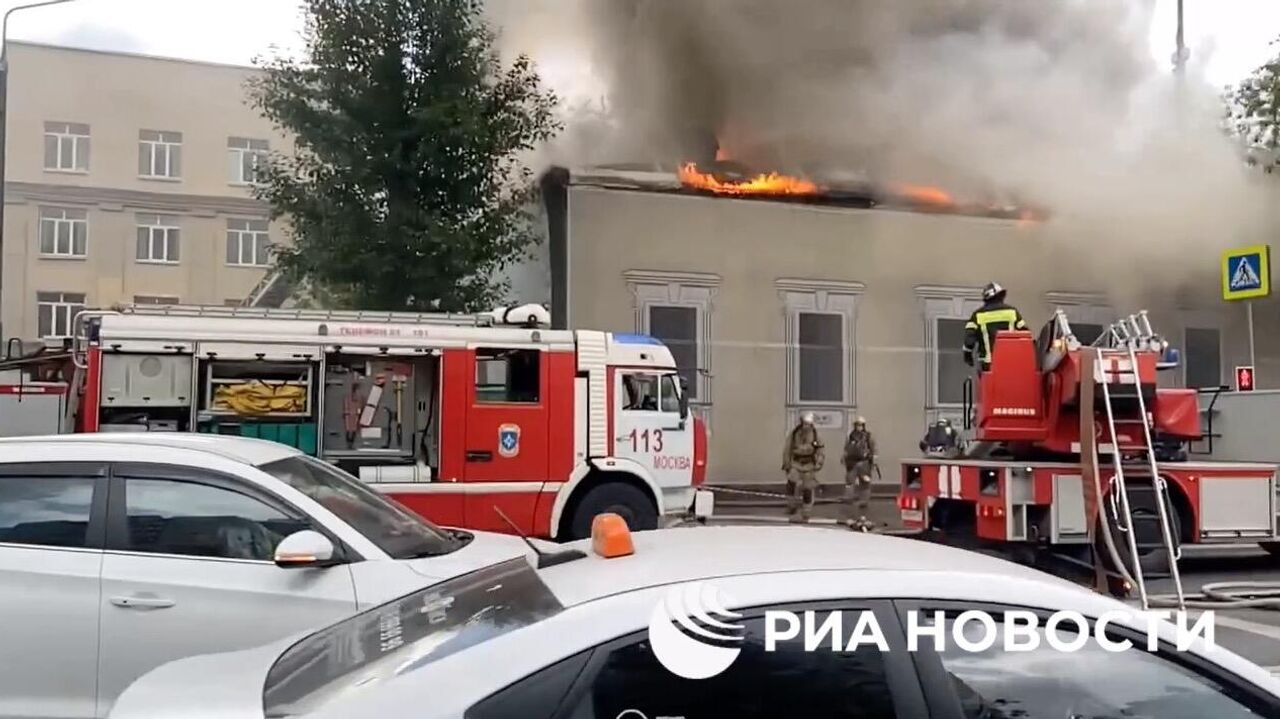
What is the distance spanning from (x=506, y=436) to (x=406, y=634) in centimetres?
785

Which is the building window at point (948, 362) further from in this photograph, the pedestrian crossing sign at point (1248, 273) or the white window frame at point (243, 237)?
the white window frame at point (243, 237)

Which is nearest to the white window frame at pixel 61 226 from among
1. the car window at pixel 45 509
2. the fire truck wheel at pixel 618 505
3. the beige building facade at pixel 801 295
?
the beige building facade at pixel 801 295

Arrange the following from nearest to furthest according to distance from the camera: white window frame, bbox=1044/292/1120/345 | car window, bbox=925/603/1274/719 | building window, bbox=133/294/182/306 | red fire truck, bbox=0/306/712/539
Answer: car window, bbox=925/603/1274/719 → red fire truck, bbox=0/306/712/539 → white window frame, bbox=1044/292/1120/345 → building window, bbox=133/294/182/306

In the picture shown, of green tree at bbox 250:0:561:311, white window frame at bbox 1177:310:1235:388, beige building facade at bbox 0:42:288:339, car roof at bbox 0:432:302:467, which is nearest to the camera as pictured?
car roof at bbox 0:432:302:467

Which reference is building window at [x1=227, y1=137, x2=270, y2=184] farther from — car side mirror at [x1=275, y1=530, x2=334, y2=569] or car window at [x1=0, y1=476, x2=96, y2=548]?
car side mirror at [x1=275, y1=530, x2=334, y2=569]

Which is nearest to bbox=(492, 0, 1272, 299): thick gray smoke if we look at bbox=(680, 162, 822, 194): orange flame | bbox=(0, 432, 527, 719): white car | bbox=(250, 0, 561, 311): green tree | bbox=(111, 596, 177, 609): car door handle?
bbox=(680, 162, 822, 194): orange flame

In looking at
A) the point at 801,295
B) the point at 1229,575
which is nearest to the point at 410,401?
the point at 1229,575

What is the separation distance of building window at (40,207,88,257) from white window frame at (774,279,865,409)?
62.7 ft

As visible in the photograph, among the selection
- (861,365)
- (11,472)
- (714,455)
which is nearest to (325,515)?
(11,472)

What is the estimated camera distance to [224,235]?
30156 millimetres

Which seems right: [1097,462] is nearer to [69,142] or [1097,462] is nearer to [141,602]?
[141,602]

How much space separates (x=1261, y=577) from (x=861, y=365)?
8681 mm

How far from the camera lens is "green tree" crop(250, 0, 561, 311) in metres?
13.6

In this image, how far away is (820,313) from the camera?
A: 60.5ft
